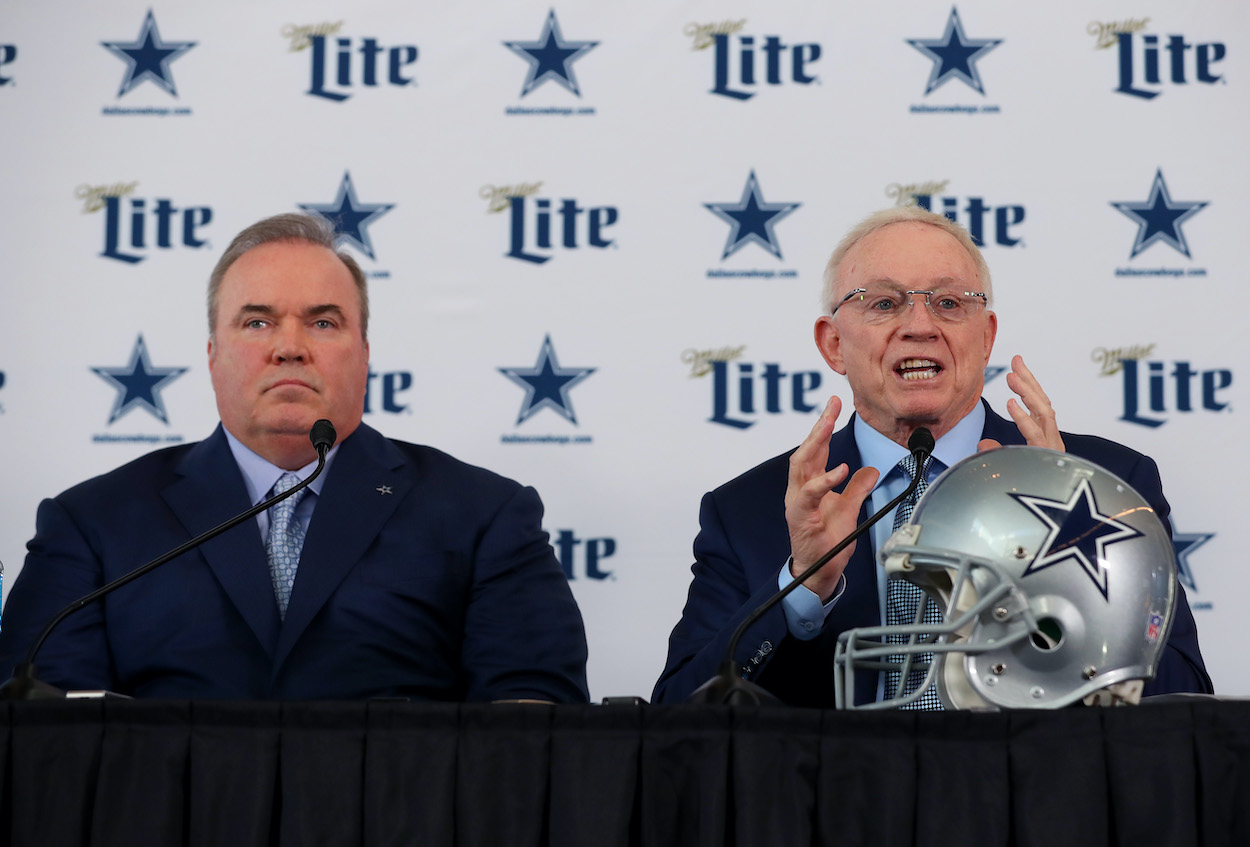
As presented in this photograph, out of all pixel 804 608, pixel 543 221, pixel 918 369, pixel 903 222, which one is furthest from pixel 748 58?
pixel 804 608

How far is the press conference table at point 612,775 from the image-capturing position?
148cm

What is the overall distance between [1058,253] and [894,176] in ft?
1.45

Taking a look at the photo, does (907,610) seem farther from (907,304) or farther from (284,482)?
(284,482)

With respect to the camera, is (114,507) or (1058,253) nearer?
(114,507)

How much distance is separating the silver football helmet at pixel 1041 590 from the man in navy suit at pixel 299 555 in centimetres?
96

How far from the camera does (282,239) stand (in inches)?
106

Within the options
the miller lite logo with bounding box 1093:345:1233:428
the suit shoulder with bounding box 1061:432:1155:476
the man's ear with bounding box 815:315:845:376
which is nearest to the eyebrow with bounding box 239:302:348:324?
the man's ear with bounding box 815:315:845:376

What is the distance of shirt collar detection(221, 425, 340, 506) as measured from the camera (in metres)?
2.60

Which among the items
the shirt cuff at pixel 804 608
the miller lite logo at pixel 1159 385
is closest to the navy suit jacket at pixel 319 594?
the shirt cuff at pixel 804 608

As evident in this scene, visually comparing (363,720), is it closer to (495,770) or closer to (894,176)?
(495,770)

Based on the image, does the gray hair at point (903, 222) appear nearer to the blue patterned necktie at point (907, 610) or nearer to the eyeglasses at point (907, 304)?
the eyeglasses at point (907, 304)

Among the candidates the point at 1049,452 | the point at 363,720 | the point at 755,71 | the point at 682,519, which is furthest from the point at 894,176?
the point at 363,720

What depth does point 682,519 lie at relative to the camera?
317 cm

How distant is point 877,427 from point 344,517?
1.07 metres
